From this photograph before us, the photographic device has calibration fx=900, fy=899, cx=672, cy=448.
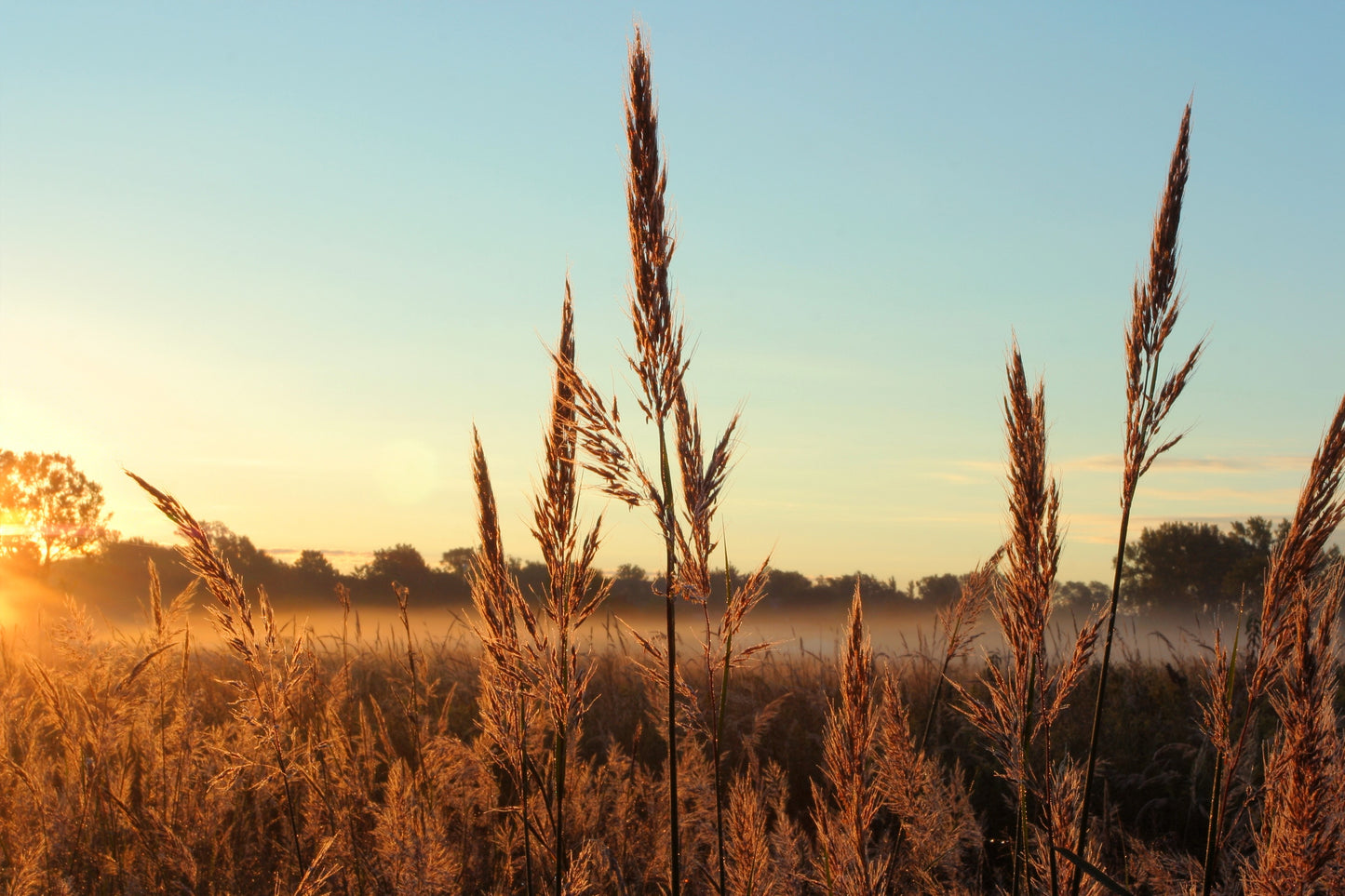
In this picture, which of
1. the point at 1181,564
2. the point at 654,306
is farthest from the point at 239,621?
the point at 1181,564

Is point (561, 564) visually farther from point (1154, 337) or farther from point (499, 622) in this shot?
point (1154, 337)

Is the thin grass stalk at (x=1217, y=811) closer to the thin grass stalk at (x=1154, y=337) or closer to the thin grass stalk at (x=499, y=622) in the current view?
the thin grass stalk at (x=1154, y=337)

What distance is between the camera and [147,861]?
4.32 m

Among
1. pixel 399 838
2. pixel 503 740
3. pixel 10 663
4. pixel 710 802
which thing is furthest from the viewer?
pixel 10 663

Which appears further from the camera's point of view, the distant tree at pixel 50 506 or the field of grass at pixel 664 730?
the distant tree at pixel 50 506

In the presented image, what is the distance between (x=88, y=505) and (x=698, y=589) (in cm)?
7000

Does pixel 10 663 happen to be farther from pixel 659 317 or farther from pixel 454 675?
pixel 659 317

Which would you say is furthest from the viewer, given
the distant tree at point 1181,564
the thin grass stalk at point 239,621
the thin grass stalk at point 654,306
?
the distant tree at point 1181,564

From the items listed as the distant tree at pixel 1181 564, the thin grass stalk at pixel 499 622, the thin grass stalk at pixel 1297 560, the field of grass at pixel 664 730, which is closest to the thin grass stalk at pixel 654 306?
the field of grass at pixel 664 730

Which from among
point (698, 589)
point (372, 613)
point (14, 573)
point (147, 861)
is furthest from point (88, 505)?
point (698, 589)

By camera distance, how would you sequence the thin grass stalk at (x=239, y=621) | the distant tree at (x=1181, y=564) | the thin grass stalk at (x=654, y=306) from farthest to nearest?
the distant tree at (x=1181, y=564) < the thin grass stalk at (x=239, y=621) < the thin grass stalk at (x=654, y=306)

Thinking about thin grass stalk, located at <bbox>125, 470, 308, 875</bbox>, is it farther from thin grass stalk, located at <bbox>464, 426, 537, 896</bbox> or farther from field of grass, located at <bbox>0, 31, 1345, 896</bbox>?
thin grass stalk, located at <bbox>464, 426, 537, 896</bbox>

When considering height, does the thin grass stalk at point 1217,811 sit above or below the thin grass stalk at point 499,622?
below

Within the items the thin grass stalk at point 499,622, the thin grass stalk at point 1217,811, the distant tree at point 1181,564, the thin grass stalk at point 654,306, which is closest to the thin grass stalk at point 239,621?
the thin grass stalk at point 499,622
